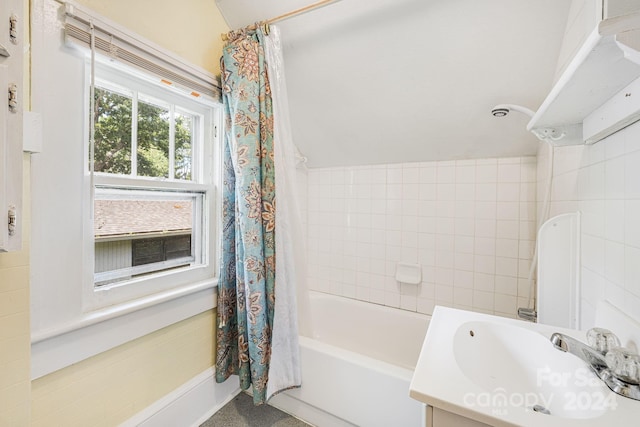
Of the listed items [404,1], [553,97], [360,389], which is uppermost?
[404,1]

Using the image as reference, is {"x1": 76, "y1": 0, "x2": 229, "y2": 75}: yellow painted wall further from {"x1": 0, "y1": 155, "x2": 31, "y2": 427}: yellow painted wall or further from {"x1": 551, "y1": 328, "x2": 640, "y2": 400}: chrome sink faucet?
{"x1": 551, "y1": 328, "x2": 640, "y2": 400}: chrome sink faucet

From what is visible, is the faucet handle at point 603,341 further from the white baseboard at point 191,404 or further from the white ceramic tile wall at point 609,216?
the white baseboard at point 191,404

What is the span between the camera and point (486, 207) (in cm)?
185

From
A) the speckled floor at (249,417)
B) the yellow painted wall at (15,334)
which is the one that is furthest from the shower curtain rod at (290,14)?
the speckled floor at (249,417)

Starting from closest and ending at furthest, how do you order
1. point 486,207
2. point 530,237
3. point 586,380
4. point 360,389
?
point 586,380 < point 360,389 < point 530,237 < point 486,207

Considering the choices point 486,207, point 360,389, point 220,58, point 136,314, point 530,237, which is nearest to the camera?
point 136,314

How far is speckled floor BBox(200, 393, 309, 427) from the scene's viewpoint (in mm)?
1365

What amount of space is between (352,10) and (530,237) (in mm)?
1792

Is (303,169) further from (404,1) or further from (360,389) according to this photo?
(360,389)

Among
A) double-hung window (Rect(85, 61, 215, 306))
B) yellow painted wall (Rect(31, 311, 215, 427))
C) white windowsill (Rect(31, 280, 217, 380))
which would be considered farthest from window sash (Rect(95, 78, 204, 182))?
yellow painted wall (Rect(31, 311, 215, 427))

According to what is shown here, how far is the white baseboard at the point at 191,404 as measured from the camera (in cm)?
117

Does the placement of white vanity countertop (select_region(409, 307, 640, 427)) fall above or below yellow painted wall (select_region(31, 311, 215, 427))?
above

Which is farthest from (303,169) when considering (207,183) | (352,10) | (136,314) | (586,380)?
(586,380)

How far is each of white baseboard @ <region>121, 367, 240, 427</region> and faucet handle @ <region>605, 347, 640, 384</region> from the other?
1.65 meters
